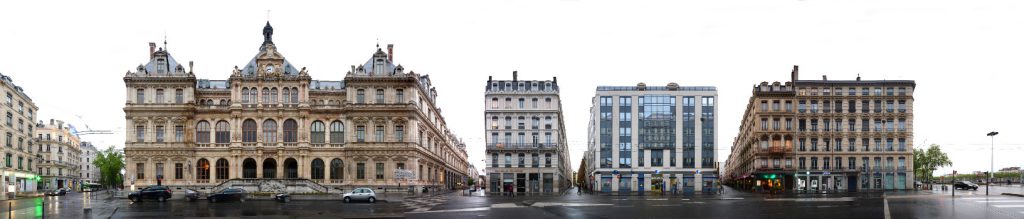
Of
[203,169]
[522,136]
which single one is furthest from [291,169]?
[522,136]

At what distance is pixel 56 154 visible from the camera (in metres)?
146

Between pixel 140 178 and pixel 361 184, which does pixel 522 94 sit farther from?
pixel 140 178

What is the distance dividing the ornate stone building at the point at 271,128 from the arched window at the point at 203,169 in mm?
115

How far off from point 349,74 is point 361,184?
1268 cm

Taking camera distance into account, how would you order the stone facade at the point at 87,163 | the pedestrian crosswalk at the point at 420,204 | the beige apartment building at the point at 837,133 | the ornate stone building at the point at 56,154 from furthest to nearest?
the stone facade at the point at 87,163 → the ornate stone building at the point at 56,154 → the beige apartment building at the point at 837,133 → the pedestrian crosswalk at the point at 420,204

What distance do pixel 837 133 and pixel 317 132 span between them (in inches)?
2786

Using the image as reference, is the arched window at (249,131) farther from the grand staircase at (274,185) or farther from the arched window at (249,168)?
the grand staircase at (274,185)

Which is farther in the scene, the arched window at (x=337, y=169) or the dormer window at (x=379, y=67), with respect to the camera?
the arched window at (x=337, y=169)

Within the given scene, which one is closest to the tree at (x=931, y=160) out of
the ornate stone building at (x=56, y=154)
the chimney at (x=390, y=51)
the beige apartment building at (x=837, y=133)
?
the beige apartment building at (x=837, y=133)

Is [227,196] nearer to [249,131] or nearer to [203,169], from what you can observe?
[249,131]

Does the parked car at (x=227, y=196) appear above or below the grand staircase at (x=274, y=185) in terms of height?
above

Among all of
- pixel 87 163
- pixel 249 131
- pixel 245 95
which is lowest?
pixel 87 163

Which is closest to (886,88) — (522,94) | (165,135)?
(522,94)

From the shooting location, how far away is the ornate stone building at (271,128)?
8706 cm
